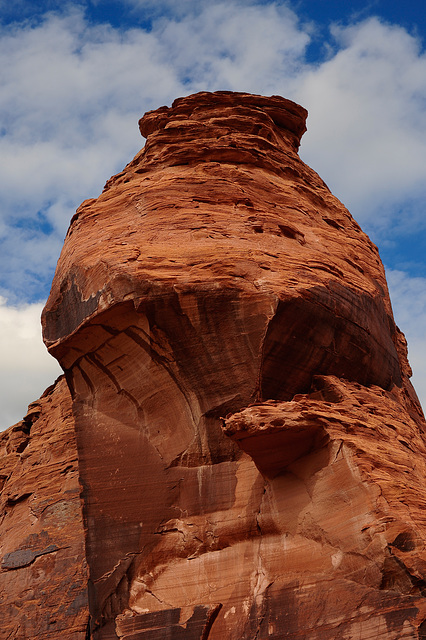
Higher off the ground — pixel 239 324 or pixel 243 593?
pixel 239 324

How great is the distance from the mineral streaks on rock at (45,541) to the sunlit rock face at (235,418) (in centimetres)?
229

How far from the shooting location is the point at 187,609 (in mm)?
9422

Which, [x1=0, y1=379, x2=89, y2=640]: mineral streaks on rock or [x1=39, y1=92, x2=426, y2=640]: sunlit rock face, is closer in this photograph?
[x1=39, y1=92, x2=426, y2=640]: sunlit rock face

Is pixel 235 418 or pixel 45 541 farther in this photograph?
pixel 45 541

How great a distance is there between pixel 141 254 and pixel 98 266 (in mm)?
679

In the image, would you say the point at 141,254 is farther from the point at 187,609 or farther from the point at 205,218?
the point at 187,609

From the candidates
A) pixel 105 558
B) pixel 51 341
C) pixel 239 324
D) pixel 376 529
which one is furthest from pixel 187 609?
pixel 51 341

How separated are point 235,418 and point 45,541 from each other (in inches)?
225

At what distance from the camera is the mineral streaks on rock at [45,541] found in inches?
476

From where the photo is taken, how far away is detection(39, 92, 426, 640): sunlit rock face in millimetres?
8617

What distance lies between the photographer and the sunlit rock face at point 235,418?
28.3 feet

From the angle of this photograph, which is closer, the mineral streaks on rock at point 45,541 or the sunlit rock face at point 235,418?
the sunlit rock face at point 235,418

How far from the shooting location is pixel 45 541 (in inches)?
515

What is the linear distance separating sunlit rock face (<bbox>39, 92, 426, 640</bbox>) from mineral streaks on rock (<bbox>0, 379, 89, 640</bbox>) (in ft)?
7.51
